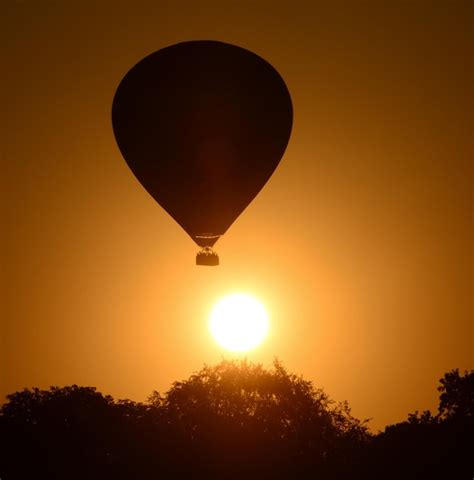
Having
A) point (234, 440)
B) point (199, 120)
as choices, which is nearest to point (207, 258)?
point (199, 120)

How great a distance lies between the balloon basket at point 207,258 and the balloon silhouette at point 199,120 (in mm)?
1912

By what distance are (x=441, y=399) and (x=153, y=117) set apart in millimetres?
35342

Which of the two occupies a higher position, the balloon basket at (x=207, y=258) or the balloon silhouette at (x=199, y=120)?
the balloon silhouette at (x=199, y=120)

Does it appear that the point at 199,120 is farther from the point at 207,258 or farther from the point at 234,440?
the point at 234,440

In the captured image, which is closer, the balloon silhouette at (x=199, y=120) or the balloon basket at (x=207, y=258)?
the balloon basket at (x=207, y=258)

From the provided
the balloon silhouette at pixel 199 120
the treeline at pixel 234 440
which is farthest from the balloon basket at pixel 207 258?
the treeline at pixel 234 440

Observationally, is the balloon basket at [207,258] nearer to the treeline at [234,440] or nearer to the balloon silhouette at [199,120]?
the balloon silhouette at [199,120]

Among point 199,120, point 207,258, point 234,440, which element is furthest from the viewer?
point 234,440

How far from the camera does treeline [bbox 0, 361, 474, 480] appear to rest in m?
39.6

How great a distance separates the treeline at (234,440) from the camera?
3962 centimetres

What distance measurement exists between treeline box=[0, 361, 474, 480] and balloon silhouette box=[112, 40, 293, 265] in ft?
57.3

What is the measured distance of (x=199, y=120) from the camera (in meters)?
27.3

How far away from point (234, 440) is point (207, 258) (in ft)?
63.6

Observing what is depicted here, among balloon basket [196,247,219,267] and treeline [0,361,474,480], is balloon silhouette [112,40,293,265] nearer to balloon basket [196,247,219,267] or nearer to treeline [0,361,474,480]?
balloon basket [196,247,219,267]
